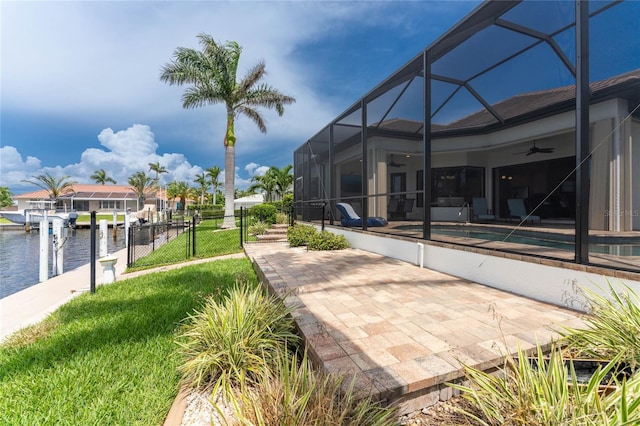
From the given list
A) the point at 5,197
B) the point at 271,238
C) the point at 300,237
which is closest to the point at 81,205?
the point at 5,197

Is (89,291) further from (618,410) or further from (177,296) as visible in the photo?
(618,410)

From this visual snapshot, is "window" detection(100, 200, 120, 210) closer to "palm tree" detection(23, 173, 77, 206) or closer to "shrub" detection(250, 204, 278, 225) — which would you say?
"palm tree" detection(23, 173, 77, 206)

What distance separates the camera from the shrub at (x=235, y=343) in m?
2.08

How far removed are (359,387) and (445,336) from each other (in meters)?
1.05

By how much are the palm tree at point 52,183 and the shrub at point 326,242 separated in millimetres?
42457

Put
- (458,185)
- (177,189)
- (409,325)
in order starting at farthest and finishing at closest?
(177,189), (458,185), (409,325)

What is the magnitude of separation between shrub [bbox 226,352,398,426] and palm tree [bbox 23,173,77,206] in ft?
152

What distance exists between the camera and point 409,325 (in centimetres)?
258

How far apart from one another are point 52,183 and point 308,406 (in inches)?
1895

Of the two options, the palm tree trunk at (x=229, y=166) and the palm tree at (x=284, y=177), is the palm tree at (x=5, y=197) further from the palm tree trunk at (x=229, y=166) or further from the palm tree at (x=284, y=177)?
the palm tree trunk at (x=229, y=166)

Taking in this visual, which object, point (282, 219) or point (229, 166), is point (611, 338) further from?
point (229, 166)

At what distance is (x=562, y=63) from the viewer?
6.43m

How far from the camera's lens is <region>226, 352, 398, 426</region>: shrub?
4.61 ft

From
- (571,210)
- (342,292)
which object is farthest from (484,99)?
(342,292)
